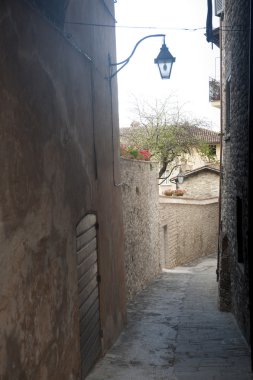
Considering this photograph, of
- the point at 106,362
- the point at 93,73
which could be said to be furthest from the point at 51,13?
the point at 106,362

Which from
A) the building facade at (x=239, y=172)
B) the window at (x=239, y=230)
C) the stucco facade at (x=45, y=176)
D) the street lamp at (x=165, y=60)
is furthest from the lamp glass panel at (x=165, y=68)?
the window at (x=239, y=230)

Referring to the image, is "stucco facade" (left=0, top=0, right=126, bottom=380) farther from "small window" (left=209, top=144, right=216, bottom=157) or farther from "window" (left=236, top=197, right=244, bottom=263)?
"small window" (left=209, top=144, right=216, bottom=157)

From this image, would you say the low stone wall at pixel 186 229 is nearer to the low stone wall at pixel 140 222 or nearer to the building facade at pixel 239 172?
the low stone wall at pixel 140 222

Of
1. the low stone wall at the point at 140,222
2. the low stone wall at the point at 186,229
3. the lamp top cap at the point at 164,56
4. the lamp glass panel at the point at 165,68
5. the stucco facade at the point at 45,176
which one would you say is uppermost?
the lamp top cap at the point at 164,56

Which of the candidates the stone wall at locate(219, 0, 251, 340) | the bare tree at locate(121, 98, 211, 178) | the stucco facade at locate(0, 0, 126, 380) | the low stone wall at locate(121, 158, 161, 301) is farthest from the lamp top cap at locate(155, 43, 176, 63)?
the bare tree at locate(121, 98, 211, 178)

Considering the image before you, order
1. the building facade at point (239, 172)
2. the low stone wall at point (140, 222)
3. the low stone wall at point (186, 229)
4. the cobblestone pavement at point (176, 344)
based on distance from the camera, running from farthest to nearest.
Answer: the low stone wall at point (186, 229) → the low stone wall at point (140, 222) → the building facade at point (239, 172) → the cobblestone pavement at point (176, 344)

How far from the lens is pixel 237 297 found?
930cm

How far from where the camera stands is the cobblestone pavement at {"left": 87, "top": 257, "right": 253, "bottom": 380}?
253 inches

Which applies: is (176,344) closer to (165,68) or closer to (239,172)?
(239,172)

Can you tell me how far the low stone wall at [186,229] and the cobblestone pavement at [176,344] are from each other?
22.8 feet

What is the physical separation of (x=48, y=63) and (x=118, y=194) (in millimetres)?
4527

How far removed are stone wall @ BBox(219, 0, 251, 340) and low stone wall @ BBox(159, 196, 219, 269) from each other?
335 inches

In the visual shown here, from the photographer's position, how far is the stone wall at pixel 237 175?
7862 millimetres

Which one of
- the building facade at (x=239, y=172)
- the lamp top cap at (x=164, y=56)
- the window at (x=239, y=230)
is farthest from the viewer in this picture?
the window at (x=239, y=230)
